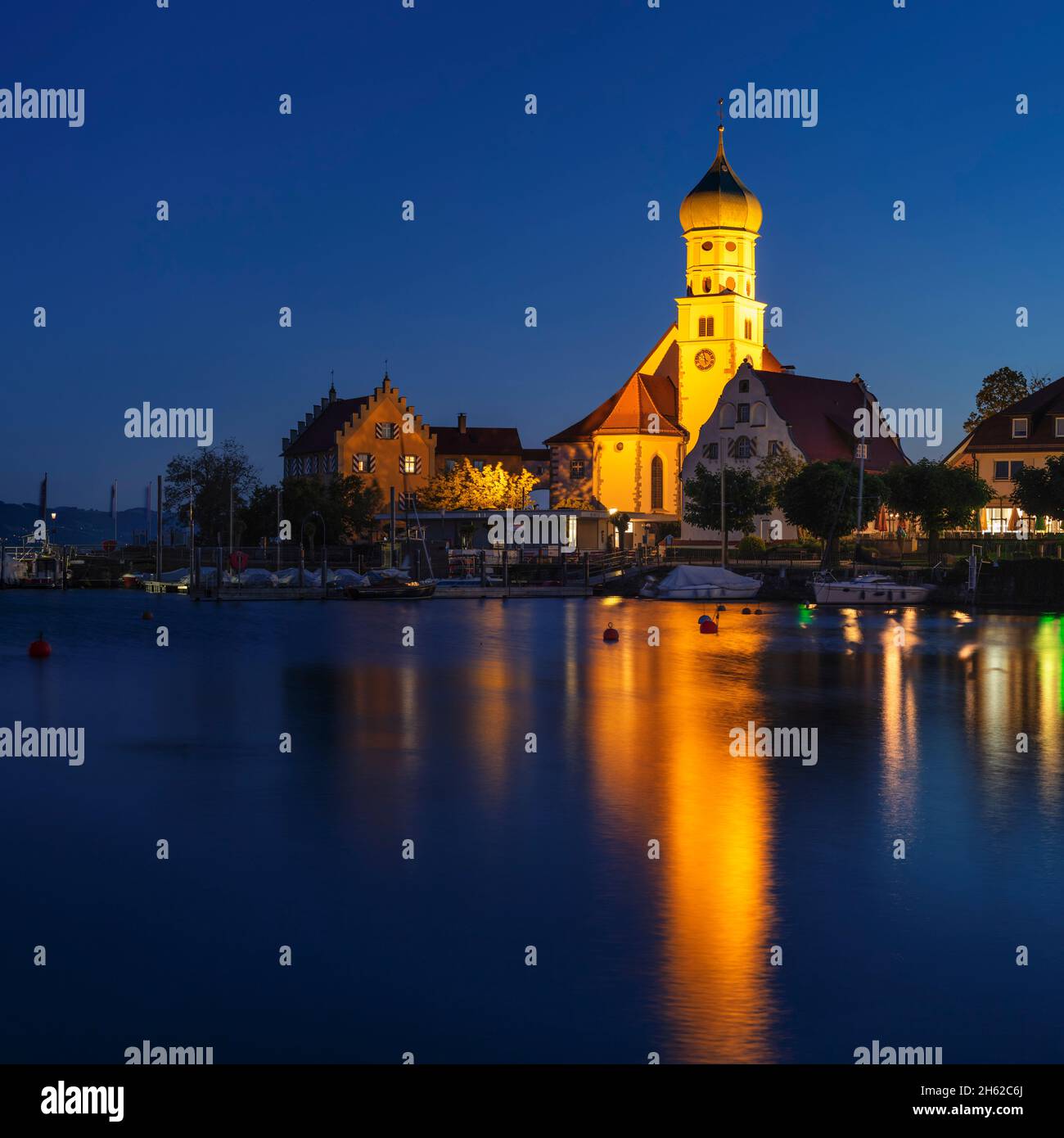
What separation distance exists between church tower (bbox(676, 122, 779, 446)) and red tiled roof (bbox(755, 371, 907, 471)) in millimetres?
9159

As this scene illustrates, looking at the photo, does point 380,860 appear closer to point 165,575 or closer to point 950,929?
point 950,929

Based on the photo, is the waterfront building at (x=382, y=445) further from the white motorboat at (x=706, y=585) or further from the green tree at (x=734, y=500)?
the white motorboat at (x=706, y=585)

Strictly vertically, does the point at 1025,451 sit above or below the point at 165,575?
above

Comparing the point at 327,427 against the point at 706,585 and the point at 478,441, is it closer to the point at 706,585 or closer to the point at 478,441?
the point at 478,441

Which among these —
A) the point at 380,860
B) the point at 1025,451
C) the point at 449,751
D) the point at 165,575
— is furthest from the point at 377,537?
the point at 380,860

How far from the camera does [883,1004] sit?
1241 centimetres

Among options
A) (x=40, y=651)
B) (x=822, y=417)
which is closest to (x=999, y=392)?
(x=822, y=417)

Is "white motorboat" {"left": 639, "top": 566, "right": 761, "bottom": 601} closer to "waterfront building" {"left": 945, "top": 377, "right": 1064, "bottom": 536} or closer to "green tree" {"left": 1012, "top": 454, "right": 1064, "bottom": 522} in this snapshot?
"green tree" {"left": 1012, "top": 454, "right": 1064, "bottom": 522}

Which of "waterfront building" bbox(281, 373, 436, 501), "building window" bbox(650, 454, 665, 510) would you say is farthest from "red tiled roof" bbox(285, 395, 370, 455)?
"building window" bbox(650, 454, 665, 510)

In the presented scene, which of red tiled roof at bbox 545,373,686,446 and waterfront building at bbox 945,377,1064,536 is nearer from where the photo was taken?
waterfront building at bbox 945,377,1064,536

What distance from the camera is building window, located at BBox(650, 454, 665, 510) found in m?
143

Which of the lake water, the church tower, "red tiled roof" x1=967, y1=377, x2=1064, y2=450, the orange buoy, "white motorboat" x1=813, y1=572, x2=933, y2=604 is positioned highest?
the church tower

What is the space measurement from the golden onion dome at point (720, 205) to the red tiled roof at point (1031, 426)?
37.3m
